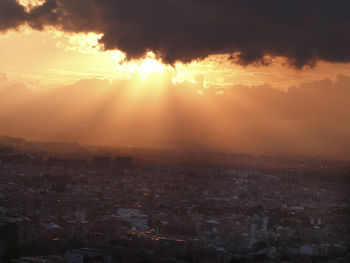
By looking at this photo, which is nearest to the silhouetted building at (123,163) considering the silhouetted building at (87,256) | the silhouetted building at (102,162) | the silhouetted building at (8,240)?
the silhouetted building at (102,162)

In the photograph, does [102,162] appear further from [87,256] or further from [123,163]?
[87,256]

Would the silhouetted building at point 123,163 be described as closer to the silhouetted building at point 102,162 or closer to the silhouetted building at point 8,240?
the silhouetted building at point 102,162

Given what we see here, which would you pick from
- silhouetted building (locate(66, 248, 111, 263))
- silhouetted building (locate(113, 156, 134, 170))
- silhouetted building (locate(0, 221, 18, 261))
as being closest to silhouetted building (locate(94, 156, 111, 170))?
silhouetted building (locate(113, 156, 134, 170))

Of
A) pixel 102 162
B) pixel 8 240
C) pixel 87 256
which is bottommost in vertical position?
pixel 87 256

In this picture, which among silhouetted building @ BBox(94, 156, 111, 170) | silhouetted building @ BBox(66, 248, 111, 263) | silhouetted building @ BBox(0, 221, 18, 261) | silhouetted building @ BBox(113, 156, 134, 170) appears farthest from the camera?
silhouetted building @ BBox(113, 156, 134, 170)

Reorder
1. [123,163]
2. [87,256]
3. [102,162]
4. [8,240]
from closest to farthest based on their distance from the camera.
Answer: [87,256], [8,240], [102,162], [123,163]

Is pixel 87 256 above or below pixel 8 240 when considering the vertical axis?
below

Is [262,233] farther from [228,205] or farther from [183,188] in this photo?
[183,188]

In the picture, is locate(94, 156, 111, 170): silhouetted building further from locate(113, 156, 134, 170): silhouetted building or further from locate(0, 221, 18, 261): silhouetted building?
locate(0, 221, 18, 261): silhouetted building

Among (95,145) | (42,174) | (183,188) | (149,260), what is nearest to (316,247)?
(149,260)

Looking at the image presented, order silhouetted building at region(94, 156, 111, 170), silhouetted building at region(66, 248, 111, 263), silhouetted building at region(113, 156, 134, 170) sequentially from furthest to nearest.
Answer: silhouetted building at region(113, 156, 134, 170)
silhouetted building at region(94, 156, 111, 170)
silhouetted building at region(66, 248, 111, 263)

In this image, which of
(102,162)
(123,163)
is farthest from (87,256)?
(123,163)
